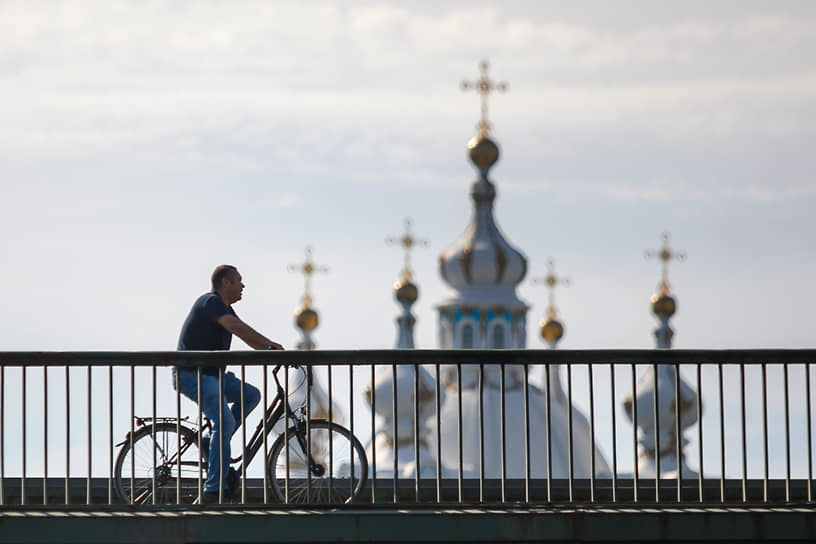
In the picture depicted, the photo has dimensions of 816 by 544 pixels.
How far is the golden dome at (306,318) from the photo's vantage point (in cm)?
9338

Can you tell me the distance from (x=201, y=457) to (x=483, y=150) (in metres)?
80.6

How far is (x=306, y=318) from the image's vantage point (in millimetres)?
93250

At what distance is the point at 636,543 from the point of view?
15.7m

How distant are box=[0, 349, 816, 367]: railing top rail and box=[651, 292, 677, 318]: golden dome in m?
76.7

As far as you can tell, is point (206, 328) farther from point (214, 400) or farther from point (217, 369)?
point (214, 400)

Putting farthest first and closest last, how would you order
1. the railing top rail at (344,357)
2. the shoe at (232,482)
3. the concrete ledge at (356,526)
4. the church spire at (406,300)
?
the church spire at (406,300) < the shoe at (232,482) < the railing top rail at (344,357) < the concrete ledge at (356,526)

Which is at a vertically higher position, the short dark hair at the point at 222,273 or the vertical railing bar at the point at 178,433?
the short dark hair at the point at 222,273

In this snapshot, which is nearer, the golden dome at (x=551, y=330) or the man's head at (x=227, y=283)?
the man's head at (x=227, y=283)

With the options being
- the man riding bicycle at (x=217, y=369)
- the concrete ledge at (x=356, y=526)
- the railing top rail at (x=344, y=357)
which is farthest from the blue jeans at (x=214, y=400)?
the concrete ledge at (x=356, y=526)

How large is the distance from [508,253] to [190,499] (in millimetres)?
82469

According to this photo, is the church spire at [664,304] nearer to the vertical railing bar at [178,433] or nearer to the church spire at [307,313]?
the church spire at [307,313]

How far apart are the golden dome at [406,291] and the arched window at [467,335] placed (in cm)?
641

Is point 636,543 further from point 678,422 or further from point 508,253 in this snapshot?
point 508,253

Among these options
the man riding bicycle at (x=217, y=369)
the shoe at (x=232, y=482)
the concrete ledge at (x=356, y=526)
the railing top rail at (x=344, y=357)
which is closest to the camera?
the concrete ledge at (x=356, y=526)
